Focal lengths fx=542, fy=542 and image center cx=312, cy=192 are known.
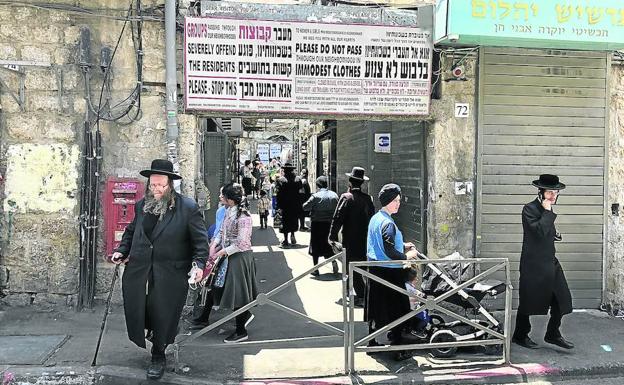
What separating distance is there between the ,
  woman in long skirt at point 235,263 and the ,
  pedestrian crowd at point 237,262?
0.03 feet

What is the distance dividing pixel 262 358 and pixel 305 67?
3.39m

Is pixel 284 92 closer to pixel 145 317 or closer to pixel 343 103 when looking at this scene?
pixel 343 103

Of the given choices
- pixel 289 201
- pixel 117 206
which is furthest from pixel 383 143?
pixel 117 206

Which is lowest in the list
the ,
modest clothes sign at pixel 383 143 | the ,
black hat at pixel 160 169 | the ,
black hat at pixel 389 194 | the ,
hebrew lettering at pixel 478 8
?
the ,
  black hat at pixel 389 194

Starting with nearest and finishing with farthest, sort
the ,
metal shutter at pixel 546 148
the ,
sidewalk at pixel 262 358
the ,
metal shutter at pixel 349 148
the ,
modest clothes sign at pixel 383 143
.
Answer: the ,
  sidewalk at pixel 262 358 < the ,
  metal shutter at pixel 546 148 < the ,
  modest clothes sign at pixel 383 143 < the ,
  metal shutter at pixel 349 148

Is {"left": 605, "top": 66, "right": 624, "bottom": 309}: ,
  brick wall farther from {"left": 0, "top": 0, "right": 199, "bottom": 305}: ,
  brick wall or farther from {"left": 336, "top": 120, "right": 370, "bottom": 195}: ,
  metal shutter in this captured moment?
{"left": 0, "top": 0, "right": 199, "bottom": 305}: ,
  brick wall

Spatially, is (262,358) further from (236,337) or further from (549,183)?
(549,183)

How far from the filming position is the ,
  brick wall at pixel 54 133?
20.8 ft

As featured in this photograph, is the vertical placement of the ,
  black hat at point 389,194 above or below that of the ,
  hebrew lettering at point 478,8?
below

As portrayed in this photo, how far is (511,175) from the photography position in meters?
7.02

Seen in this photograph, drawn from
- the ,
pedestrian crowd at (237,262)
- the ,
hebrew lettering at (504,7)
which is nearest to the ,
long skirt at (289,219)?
the ,
  pedestrian crowd at (237,262)

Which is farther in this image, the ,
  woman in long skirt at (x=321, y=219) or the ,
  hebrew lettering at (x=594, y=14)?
the ,
  woman in long skirt at (x=321, y=219)

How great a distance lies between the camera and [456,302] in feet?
18.8

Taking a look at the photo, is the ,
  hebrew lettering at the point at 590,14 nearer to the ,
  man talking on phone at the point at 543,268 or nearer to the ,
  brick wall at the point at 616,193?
the ,
  brick wall at the point at 616,193
